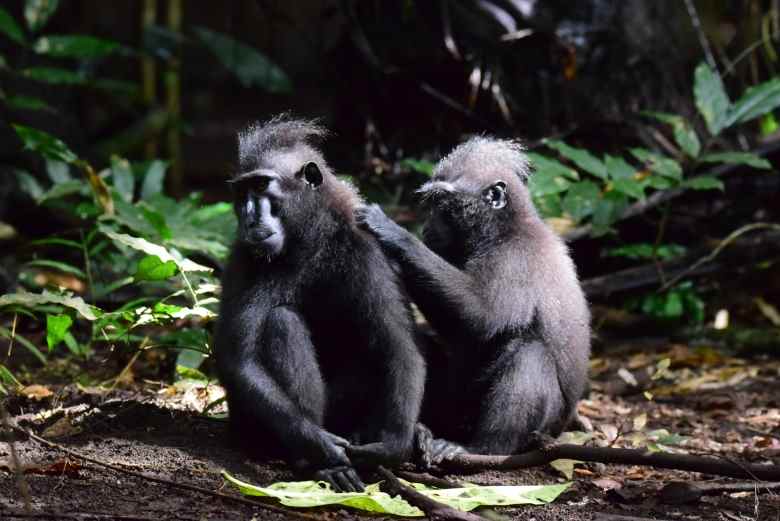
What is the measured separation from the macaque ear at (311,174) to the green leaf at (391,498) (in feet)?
5.76

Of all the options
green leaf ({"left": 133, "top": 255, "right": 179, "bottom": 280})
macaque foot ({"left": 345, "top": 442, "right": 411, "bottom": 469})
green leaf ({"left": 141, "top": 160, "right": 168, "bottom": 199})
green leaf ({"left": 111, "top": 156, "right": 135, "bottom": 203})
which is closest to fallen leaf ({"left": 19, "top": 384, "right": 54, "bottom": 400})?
green leaf ({"left": 133, "top": 255, "right": 179, "bottom": 280})

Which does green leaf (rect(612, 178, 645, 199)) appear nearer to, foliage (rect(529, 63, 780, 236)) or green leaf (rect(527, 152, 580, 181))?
foliage (rect(529, 63, 780, 236))

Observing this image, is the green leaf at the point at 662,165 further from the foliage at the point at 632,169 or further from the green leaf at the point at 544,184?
the green leaf at the point at 544,184

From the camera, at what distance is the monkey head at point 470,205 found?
605 centimetres

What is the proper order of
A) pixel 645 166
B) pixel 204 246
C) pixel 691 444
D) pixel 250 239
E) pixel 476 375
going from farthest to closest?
1. pixel 645 166
2. pixel 204 246
3. pixel 691 444
4. pixel 476 375
5. pixel 250 239

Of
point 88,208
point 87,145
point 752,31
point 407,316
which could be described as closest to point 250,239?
point 407,316

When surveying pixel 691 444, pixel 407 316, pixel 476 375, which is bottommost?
pixel 691 444

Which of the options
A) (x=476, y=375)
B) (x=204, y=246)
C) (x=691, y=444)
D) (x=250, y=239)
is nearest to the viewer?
(x=250, y=239)

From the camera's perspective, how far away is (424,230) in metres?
6.25

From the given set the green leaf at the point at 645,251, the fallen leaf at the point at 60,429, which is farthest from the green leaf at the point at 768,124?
the fallen leaf at the point at 60,429

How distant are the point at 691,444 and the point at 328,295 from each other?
272 cm

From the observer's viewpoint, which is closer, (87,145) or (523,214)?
(523,214)

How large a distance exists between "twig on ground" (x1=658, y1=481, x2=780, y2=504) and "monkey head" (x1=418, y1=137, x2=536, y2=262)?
73.4 inches

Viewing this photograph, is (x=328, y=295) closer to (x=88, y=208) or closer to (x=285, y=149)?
(x=285, y=149)
